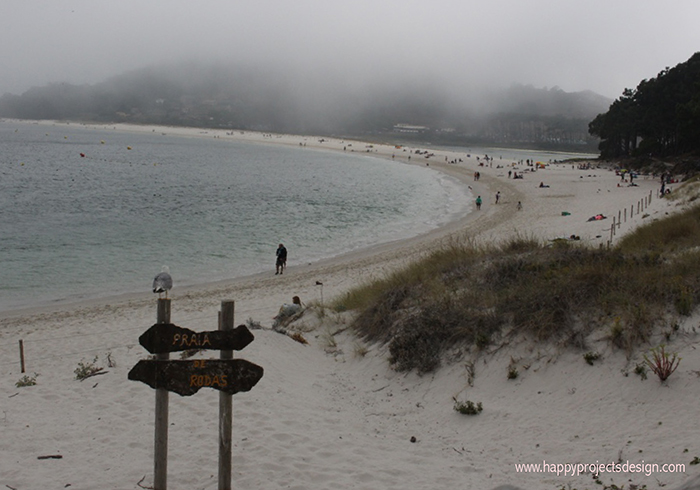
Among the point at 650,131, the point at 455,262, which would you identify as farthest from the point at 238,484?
the point at 650,131

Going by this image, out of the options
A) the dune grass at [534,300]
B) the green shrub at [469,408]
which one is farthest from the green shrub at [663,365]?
the green shrub at [469,408]

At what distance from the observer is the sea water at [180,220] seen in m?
22.1

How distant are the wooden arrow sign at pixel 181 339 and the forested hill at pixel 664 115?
176 feet

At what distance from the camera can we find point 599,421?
620cm

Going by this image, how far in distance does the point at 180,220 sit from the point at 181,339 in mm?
31005

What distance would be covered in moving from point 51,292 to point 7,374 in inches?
413

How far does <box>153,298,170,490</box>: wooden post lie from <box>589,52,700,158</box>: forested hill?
5387 centimetres

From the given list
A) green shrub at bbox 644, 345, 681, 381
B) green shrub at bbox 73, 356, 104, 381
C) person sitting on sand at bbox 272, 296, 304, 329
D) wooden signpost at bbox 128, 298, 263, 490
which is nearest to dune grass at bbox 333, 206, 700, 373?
green shrub at bbox 644, 345, 681, 381

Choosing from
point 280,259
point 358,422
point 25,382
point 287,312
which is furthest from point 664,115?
point 25,382

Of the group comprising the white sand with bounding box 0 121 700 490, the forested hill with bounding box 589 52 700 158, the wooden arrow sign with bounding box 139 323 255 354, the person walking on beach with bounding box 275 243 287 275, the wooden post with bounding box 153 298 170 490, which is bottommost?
the person walking on beach with bounding box 275 243 287 275

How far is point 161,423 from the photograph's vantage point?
494 centimetres

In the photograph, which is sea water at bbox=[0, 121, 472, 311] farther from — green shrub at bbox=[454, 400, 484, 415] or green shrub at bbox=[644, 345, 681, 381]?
green shrub at bbox=[644, 345, 681, 381]

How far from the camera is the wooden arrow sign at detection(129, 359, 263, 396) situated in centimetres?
473

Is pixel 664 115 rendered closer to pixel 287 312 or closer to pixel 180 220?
pixel 180 220
